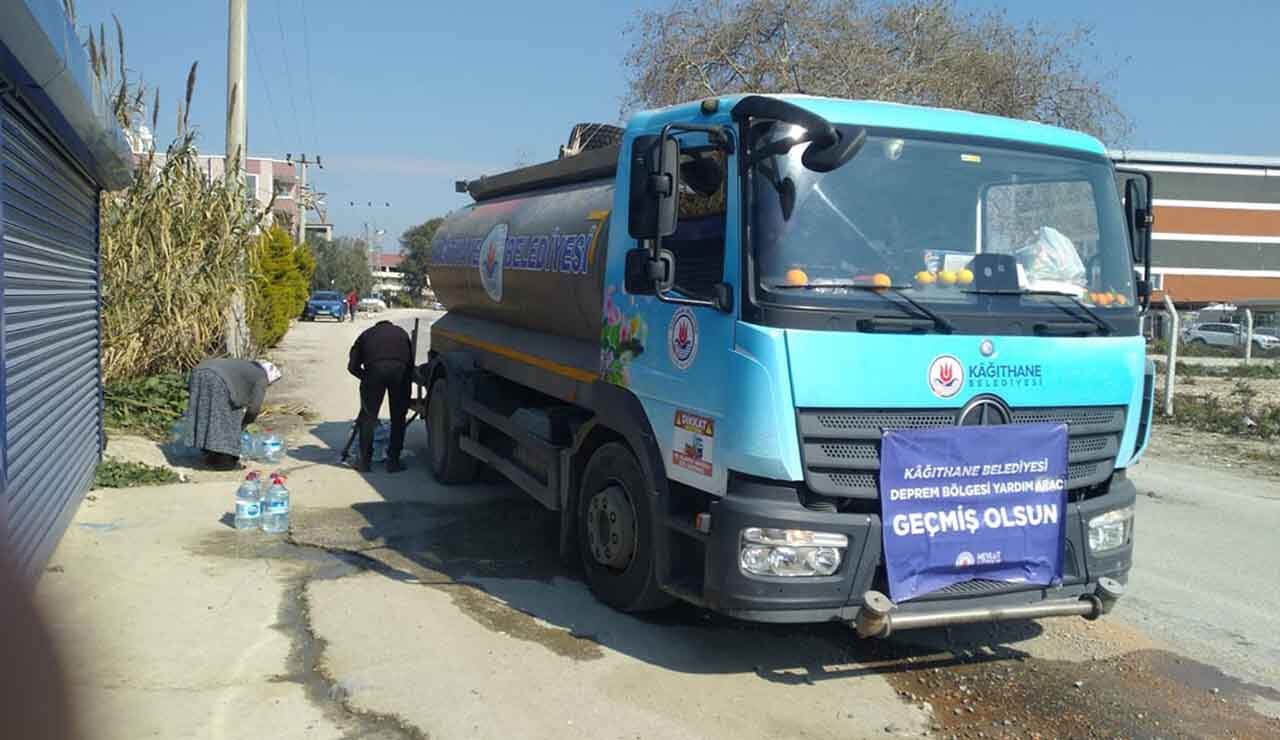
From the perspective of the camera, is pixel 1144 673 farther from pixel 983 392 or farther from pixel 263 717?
A: pixel 263 717

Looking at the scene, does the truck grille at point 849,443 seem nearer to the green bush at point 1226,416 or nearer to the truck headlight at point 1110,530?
the truck headlight at point 1110,530

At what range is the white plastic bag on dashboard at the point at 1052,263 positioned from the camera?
5336mm

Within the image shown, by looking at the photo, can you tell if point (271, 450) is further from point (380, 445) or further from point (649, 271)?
point (649, 271)

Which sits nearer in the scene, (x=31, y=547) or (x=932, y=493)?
(x=932, y=493)

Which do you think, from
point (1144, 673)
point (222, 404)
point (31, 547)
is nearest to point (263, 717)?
point (31, 547)

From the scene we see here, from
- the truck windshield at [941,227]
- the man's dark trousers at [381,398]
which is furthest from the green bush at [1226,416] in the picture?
the man's dark trousers at [381,398]

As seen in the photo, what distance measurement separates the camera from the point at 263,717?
4.55 meters

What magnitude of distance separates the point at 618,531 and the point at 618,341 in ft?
3.39

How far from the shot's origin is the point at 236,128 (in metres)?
15.2

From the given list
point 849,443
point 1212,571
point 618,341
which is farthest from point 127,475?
point 1212,571

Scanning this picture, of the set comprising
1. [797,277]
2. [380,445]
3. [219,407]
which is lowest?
[380,445]

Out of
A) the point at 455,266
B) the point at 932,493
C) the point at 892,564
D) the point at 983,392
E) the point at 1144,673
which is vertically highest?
the point at 455,266

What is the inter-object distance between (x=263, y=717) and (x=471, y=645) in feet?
3.92

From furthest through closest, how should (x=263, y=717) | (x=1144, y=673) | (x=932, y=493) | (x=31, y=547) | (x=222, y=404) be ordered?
(x=222, y=404) → (x=31, y=547) → (x=1144, y=673) → (x=932, y=493) → (x=263, y=717)
